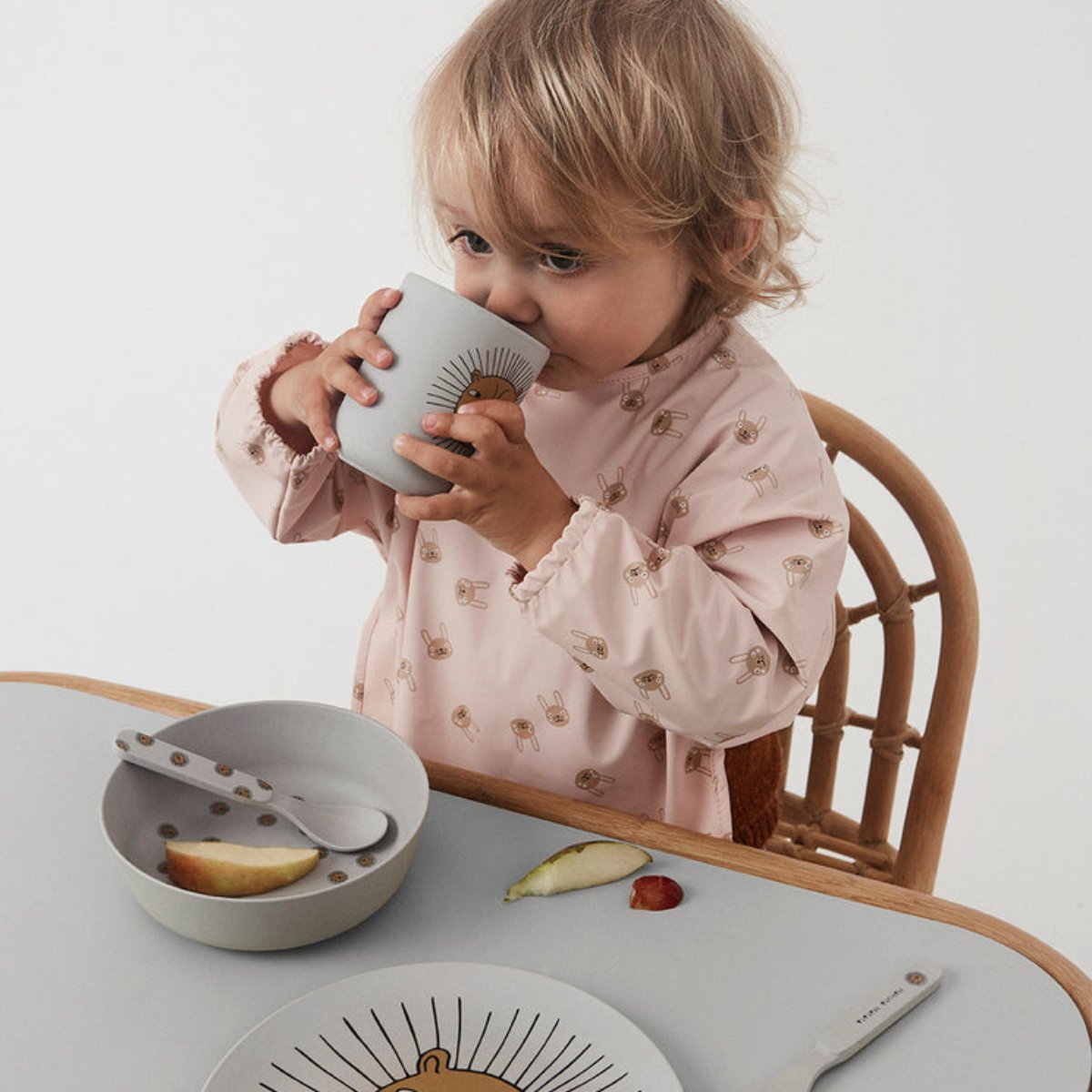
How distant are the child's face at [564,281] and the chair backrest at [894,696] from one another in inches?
10.9

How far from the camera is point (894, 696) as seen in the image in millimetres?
1163

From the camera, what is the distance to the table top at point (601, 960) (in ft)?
2.11

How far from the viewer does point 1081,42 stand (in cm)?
225

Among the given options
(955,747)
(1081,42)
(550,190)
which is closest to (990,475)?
(1081,42)

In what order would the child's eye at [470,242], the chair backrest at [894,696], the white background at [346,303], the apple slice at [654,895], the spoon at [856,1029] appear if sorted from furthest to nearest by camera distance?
1. the white background at [346,303]
2. the chair backrest at [894,696]
3. the child's eye at [470,242]
4. the apple slice at [654,895]
5. the spoon at [856,1029]

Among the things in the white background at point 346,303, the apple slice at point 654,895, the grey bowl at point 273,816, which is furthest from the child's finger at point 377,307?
the white background at point 346,303

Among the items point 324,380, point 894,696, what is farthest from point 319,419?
point 894,696

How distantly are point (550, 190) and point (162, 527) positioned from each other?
73.7 inches

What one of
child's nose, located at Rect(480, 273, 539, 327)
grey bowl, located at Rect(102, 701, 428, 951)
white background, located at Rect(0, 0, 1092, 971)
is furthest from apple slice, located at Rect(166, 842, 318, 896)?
white background, located at Rect(0, 0, 1092, 971)

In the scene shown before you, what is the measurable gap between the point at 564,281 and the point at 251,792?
1.17ft

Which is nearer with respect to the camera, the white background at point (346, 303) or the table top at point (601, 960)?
the table top at point (601, 960)

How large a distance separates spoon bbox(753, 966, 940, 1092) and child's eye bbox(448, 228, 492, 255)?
481 millimetres

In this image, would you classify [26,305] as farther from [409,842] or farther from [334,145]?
[409,842]

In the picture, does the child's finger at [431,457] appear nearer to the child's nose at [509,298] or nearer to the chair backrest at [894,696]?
the child's nose at [509,298]
